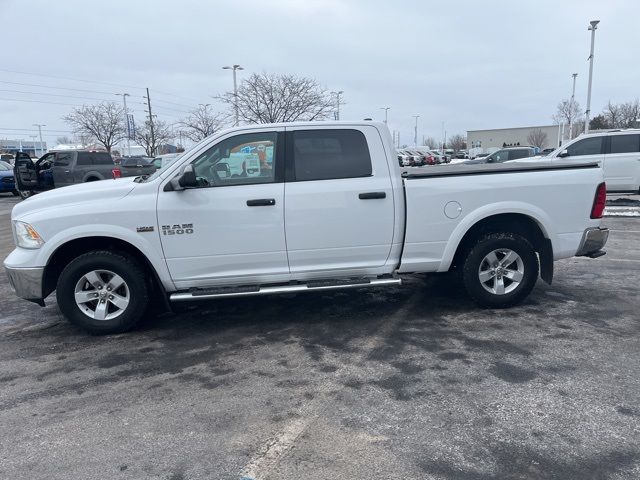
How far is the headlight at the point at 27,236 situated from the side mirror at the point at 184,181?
131 centimetres

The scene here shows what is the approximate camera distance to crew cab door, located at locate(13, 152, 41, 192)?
16.5 metres

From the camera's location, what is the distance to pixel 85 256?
4.78 m

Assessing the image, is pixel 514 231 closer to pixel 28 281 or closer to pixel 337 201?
pixel 337 201

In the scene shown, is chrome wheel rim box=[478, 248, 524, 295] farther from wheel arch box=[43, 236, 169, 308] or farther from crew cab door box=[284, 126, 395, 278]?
wheel arch box=[43, 236, 169, 308]

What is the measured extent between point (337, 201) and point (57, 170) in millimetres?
15295

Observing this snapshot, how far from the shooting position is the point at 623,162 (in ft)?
43.9

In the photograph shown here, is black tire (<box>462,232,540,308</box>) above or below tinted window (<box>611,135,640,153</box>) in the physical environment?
below

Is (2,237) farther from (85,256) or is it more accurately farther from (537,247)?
(537,247)

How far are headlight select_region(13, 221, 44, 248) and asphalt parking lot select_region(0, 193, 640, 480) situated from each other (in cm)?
99

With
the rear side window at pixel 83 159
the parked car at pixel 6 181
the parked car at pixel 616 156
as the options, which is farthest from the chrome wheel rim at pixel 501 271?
the parked car at pixel 6 181

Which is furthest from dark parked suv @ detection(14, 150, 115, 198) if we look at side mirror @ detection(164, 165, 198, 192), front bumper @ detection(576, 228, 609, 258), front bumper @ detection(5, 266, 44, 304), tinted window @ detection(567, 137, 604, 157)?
front bumper @ detection(576, 228, 609, 258)

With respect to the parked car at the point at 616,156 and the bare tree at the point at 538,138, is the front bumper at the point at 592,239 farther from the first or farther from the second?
the bare tree at the point at 538,138

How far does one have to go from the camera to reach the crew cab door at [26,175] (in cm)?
1645

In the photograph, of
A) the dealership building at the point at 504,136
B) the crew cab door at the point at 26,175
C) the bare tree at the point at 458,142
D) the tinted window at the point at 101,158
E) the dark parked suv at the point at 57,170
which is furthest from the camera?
the bare tree at the point at 458,142
